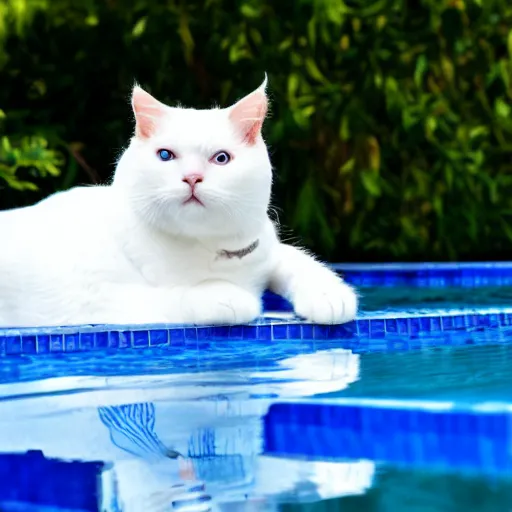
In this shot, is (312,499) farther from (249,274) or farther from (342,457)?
(249,274)

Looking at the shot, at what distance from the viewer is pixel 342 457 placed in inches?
61.2

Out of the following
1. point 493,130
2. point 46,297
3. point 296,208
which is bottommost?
point 46,297

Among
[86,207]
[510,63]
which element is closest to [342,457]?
[86,207]

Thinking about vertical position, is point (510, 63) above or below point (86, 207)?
above

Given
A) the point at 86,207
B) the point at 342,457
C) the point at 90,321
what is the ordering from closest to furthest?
the point at 342,457 < the point at 90,321 < the point at 86,207

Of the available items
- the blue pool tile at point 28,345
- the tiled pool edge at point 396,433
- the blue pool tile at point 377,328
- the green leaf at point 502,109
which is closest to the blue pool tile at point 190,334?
the blue pool tile at point 28,345

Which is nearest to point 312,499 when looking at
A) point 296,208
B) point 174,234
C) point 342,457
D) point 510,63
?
point 342,457

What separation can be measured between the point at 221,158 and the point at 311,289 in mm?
396

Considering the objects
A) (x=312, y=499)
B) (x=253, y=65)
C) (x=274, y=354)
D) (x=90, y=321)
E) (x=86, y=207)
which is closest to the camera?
(x=312, y=499)

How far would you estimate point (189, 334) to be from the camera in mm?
2248

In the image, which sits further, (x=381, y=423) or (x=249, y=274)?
(x=249, y=274)

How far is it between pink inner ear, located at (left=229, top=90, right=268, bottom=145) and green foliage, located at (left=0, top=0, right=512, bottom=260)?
6.25ft

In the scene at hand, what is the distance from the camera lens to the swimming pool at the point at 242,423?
142cm

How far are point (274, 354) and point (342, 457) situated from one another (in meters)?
0.68
